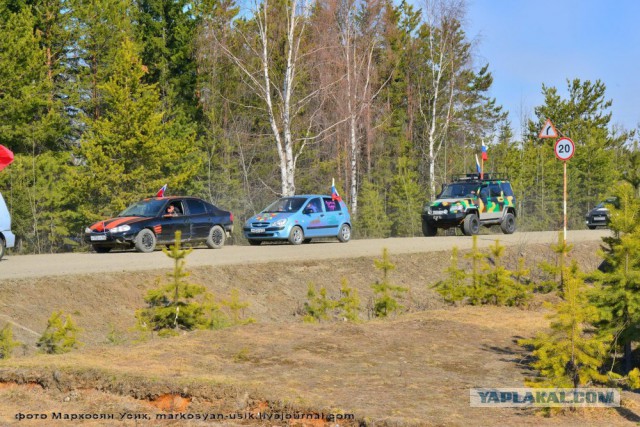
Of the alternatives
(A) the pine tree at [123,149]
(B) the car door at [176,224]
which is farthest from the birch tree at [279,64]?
(B) the car door at [176,224]

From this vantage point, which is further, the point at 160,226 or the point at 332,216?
the point at 332,216

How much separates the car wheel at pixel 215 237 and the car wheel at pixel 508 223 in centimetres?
1227

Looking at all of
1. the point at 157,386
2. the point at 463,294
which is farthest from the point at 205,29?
the point at 157,386

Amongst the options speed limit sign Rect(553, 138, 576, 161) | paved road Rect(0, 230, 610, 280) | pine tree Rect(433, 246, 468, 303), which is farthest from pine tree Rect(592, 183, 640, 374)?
speed limit sign Rect(553, 138, 576, 161)

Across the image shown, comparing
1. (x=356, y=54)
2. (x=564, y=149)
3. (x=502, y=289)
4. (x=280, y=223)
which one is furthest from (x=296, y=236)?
(x=356, y=54)

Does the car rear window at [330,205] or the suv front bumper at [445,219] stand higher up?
the car rear window at [330,205]

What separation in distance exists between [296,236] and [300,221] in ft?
1.62

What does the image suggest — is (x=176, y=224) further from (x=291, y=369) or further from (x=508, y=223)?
(x=291, y=369)

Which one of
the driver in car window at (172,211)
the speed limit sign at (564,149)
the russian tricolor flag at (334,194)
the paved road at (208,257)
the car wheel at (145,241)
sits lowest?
the paved road at (208,257)

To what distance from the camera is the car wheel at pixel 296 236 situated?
2703cm

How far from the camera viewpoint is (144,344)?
33.7 feet

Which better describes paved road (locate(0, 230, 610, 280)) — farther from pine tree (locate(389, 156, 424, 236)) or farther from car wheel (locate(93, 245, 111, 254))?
pine tree (locate(389, 156, 424, 236))

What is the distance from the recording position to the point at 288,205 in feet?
91.8

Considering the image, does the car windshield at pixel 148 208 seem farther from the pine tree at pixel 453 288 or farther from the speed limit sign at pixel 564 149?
the pine tree at pixel 453 288
